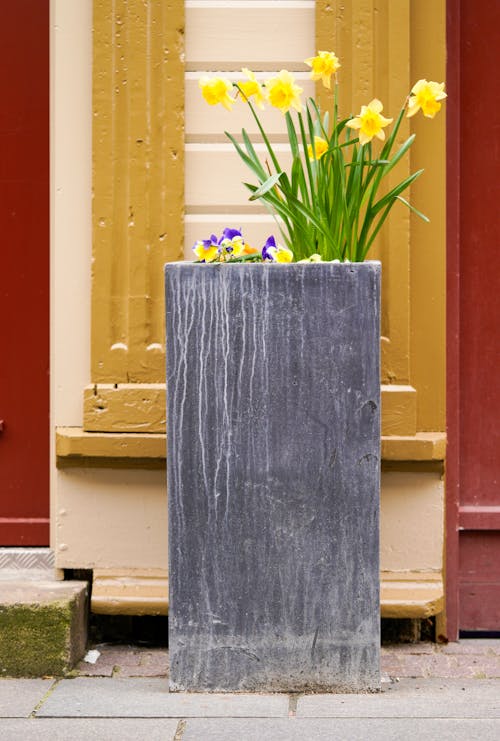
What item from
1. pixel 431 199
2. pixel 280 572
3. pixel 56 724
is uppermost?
pixel 431 199

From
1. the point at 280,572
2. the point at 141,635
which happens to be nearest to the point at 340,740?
the point at 280,572

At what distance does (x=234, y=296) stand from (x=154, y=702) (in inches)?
52.9

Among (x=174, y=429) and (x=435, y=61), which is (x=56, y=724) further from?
(x=435, y=61)

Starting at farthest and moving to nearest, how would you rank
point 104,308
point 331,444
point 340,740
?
point 104,308 < point 331,444 < point 340,740

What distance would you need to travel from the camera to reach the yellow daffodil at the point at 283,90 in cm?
375

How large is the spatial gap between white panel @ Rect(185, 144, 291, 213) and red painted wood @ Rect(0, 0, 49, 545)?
0.64 m

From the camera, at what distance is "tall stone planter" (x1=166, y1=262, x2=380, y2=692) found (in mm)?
3791

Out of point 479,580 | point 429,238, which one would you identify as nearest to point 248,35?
point 429,238

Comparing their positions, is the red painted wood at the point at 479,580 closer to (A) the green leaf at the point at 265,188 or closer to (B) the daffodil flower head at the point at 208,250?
(B) the daffodil flower head at the point at 208,250

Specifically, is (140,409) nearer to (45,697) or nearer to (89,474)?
(89,474)

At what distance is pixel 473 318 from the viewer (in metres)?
4.66

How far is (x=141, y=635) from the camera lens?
459 centimetres

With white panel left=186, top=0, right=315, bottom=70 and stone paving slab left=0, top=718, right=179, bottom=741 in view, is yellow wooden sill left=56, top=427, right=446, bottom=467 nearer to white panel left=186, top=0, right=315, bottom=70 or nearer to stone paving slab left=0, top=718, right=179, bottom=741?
stone paving slab left=0, top=718, right=179, bottom=741

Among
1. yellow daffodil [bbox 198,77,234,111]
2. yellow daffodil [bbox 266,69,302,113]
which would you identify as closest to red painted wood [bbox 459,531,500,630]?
yellow daffodil [bbox 266,69,302,113]
